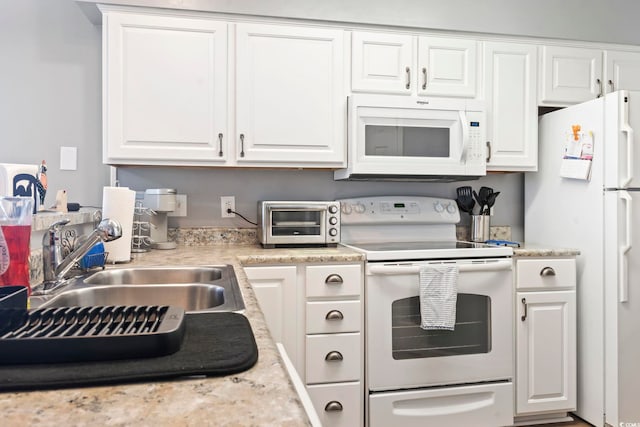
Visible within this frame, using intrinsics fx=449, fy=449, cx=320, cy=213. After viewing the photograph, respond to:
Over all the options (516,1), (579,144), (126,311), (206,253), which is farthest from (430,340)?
(516,1)

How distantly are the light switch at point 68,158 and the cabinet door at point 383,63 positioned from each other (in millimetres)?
1504

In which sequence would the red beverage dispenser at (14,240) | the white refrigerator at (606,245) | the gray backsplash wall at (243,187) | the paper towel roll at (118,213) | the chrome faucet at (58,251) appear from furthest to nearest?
1. the gray backsplash wall at (243,187)
2. the white refrigerator at (606,245)
3. the paper towel roll at (118,213)
4. the chrome faucet at (58,251)
5. the red beverage dispenser at (14,240)

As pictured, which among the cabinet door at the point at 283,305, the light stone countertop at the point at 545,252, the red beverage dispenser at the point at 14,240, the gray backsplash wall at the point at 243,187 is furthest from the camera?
the gray backsplash wall at the point at 243,187

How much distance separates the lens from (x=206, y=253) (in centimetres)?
210

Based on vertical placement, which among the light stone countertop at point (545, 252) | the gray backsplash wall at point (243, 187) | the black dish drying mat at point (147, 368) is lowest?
the black dish drying mat at point (147, 368)

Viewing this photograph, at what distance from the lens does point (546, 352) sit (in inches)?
89.2

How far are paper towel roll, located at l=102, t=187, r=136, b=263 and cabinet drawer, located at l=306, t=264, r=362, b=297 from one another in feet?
2.52

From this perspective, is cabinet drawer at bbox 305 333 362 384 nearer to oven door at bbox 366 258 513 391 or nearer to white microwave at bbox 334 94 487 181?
oven door at bbox 366 258 513 391

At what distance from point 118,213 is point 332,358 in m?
1.10

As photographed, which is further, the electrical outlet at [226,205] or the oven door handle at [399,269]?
the electrical outlet at [226,205]

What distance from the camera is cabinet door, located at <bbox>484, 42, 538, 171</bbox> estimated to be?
2.49 m

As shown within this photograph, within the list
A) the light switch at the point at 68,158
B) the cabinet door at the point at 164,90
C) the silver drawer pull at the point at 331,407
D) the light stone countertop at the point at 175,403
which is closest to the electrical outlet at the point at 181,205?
the cabinet door at the point at 164,90

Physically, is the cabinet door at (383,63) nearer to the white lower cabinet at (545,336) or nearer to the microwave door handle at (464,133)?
the microwave door handle at (464,133)

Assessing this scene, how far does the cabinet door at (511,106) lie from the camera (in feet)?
8.18
